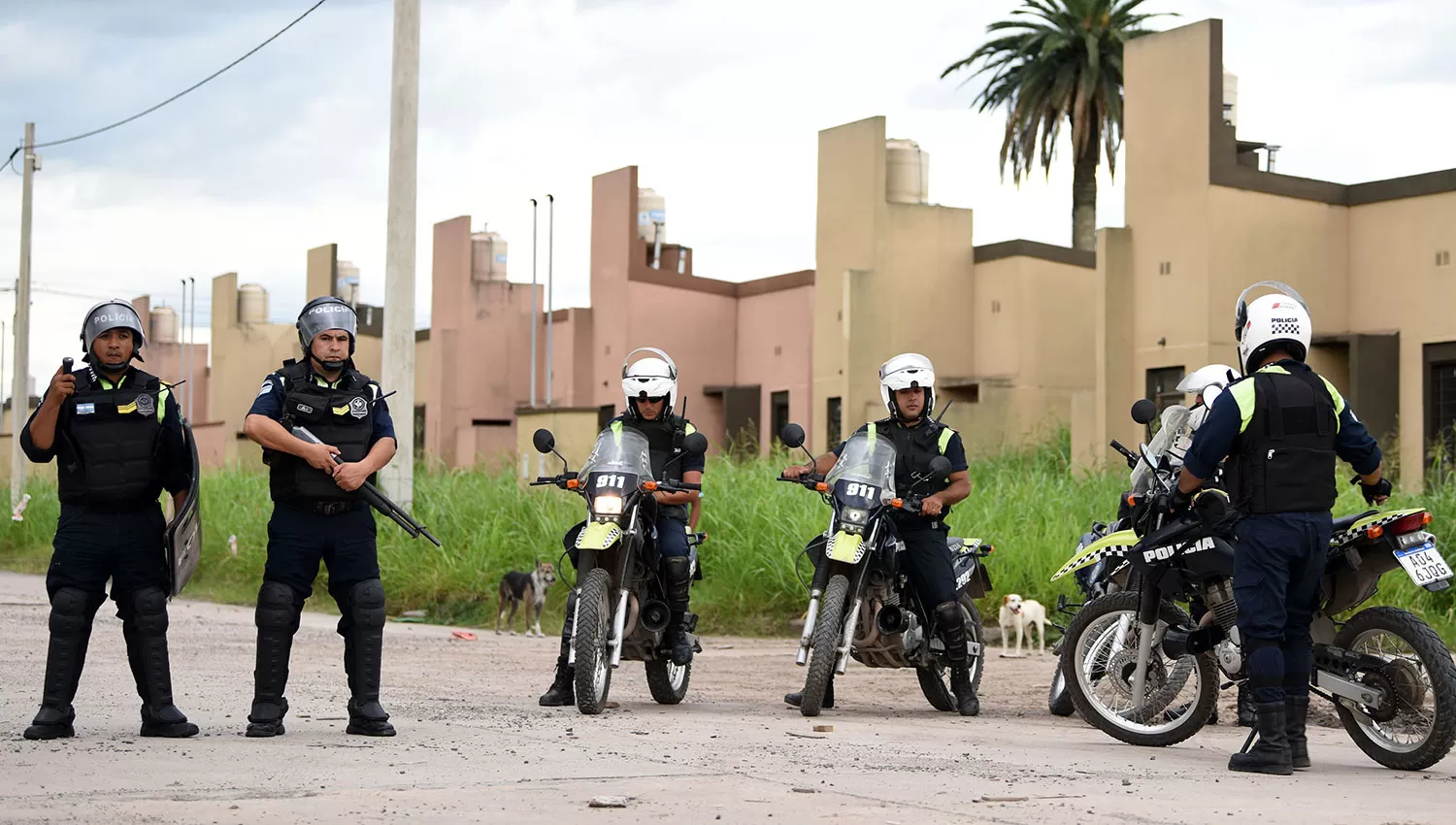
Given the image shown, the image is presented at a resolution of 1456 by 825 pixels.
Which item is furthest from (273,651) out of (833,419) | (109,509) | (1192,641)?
(833,419)

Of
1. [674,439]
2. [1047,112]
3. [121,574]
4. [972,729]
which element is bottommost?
[972,729]

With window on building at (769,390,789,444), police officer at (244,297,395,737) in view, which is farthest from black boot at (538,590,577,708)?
window on building at (769,390,789,444)

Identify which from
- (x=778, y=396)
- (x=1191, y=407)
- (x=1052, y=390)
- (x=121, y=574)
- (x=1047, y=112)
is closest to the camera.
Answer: (x=121, y=574)

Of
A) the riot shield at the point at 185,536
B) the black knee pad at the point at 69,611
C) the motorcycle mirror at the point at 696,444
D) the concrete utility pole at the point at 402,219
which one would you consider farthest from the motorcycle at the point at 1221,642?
the concrete utility pole at the point at 402,219

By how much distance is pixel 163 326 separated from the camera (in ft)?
206

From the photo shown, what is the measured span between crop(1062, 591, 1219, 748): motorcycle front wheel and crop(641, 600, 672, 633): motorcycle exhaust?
223 cm

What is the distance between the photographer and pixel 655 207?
127 ft

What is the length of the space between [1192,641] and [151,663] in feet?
15.5

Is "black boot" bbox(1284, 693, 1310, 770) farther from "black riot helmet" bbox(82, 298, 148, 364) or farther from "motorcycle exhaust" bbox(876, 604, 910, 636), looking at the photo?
"black riot helmet" bbox(82, 298, 148, 364)

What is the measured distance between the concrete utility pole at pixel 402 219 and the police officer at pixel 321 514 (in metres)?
11.5

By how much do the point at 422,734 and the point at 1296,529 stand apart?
157 inches

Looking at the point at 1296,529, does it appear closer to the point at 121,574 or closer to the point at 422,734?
the point at 422,734

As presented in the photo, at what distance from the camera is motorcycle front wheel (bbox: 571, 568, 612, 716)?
9.71 metres

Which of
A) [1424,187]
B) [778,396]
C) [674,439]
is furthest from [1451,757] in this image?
[778,396]
